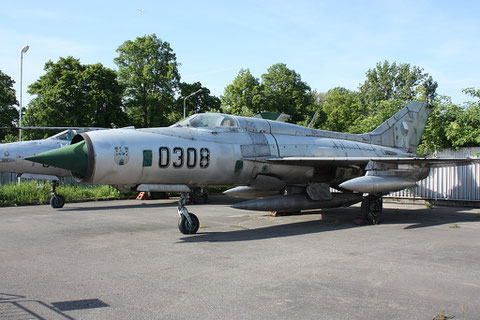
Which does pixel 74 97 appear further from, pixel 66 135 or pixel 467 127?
pixel 467 127

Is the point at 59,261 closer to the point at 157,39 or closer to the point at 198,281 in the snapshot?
the point at 198,281

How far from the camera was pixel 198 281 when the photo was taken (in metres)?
5.14

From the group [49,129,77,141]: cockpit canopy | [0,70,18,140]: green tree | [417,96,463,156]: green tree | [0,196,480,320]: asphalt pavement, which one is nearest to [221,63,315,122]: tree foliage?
[417,96,463,156]: green tree

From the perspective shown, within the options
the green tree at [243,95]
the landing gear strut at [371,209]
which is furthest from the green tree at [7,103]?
the landing gear strut at [371,209]

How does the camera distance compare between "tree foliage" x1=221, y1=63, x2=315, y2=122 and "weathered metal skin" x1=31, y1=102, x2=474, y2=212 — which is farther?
"tree foliage" x1=221, y1=63, x2=315, y2=122

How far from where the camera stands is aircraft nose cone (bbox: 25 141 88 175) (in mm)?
7367

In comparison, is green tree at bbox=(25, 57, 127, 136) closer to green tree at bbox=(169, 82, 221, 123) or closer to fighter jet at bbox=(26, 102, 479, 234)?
green tree at bbox=(169, 82, 221, 123)

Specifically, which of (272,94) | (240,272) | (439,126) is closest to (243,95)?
(272,94)

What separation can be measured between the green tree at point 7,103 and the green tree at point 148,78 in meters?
15.4

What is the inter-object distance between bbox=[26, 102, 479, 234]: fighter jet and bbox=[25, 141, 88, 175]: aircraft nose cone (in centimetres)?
2

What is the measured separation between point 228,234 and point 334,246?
262 centimetres

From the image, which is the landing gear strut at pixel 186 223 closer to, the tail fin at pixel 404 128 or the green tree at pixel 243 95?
the tail fin at pixel 404 128

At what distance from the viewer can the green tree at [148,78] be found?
45656 mm

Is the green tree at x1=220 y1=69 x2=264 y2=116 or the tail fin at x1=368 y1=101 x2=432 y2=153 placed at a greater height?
the green tree at x1=220 y1=69 x2=264 y2=116
